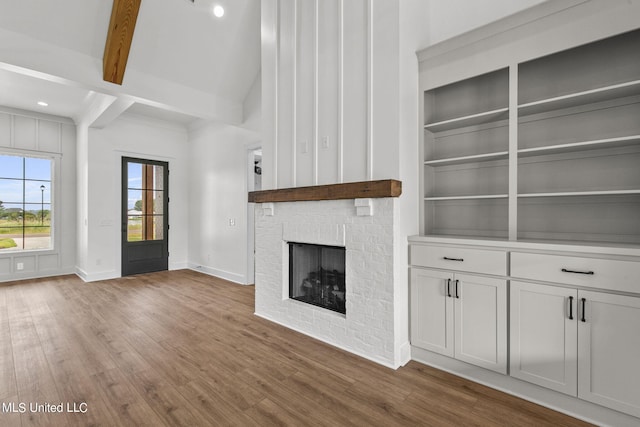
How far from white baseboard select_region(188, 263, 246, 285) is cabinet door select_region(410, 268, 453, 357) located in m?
3.34

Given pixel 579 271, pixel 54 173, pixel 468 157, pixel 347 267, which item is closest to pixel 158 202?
pixel 54 173

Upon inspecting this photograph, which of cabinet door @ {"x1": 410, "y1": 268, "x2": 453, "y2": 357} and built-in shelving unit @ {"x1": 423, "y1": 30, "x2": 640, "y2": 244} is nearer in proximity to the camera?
built-in shelving unit @ {"x1": 423, "y1": 30, "x2": 640, "y2": 244}

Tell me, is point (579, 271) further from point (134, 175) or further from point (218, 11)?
point (134, 175)

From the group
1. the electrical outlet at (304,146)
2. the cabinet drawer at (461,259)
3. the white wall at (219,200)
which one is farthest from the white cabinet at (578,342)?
the white wall at (219,200)

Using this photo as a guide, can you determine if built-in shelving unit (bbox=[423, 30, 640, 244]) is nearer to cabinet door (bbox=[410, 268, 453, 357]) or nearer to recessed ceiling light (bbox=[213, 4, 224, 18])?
cabinet door (bbox=[410, 268, 453, 357])

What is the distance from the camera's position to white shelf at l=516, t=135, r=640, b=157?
6.05ft

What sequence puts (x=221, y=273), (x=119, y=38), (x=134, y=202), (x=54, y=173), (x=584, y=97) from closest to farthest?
(x=584, y=97) → (x=119, y=38) → (x=221, y=273) → (x=54, y=173) → (x=134, y=202)

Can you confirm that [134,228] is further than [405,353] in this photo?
Yes

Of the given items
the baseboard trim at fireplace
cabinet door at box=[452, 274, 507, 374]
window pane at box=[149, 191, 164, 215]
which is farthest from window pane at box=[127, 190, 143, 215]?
cabinet door at box=[452, 274, 507, 374]

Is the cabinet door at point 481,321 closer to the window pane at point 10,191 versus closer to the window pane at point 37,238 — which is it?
the window pane at point 37,238

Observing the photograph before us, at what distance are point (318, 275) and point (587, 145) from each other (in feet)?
8.00

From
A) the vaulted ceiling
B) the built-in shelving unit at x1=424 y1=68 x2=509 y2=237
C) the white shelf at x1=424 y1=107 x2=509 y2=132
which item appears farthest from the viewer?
the vaulted ceiling

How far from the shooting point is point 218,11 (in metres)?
3.75

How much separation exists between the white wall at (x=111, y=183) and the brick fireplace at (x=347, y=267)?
389 centimetres
